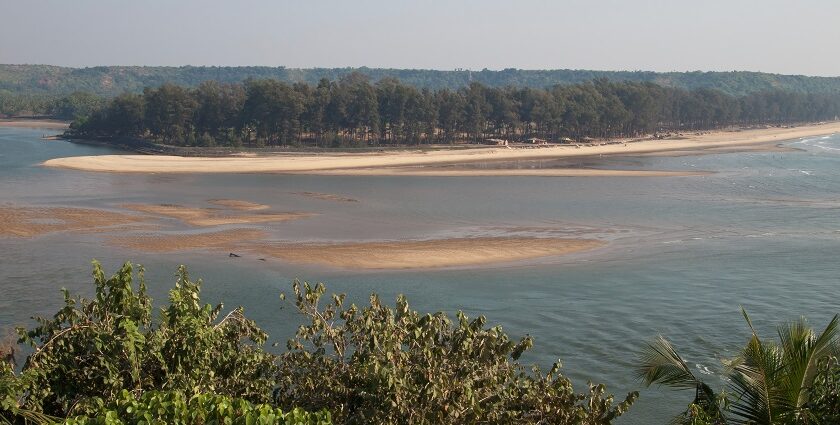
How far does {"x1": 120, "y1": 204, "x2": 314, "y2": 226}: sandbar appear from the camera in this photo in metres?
50.9

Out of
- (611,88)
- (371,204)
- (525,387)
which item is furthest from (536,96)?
(525,387)

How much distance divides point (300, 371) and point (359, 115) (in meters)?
106

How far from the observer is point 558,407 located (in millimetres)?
11625

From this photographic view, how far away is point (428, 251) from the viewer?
133 feet

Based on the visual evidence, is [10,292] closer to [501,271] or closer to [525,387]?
[501,271]

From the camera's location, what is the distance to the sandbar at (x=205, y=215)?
167 ft

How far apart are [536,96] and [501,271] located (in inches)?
3827

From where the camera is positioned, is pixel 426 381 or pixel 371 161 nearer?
pixel 426 381

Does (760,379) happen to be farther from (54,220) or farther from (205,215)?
(54,220)

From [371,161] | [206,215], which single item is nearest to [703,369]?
[206,215]

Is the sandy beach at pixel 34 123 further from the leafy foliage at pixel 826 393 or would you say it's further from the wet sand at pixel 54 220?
the leafy foliage at pixel 826 393

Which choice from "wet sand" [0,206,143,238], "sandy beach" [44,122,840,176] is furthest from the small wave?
"sandy beach" [44,122,840,176]

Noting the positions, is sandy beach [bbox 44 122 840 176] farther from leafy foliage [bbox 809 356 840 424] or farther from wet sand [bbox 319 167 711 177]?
leafy foliage [bbox 809 356 840 424]

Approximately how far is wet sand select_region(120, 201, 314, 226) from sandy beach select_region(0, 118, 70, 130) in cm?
12319
